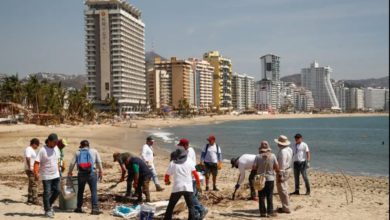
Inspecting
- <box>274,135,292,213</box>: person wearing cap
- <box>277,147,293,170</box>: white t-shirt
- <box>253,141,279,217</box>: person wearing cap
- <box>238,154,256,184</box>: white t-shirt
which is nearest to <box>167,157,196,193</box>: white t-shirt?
<box>253,141,279,217</box>: person wearing cap

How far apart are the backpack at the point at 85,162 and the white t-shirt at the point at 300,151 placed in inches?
214

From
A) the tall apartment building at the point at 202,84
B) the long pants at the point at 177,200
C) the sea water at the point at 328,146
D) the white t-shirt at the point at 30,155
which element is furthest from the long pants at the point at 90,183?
the tall apartment building at the point at 202,84

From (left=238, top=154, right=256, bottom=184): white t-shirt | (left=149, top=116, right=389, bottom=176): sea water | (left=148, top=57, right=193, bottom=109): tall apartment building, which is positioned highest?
(left=148, top=57, right=193, bottom=109): tall apartment building

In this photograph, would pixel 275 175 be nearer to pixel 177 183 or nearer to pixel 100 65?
pixel 177 183

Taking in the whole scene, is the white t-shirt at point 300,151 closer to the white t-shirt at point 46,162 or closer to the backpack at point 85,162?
the backpack at point 85,162

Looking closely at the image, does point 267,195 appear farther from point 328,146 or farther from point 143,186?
point 328,146

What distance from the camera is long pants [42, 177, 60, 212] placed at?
8492 mm

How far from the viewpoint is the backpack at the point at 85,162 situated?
8734 mm

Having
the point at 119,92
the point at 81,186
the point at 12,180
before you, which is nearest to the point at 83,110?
the point at 119,92

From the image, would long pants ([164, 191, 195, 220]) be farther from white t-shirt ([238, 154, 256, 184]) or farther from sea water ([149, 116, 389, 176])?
sea water ([149, 116, 389, 176])

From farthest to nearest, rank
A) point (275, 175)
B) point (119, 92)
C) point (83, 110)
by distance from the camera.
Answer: point (119, 92), point (83, 110), point (275, 175)

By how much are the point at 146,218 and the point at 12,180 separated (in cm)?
701

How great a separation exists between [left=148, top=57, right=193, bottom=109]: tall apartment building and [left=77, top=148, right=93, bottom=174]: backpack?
6316 inches

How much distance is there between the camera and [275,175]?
9.45 m
